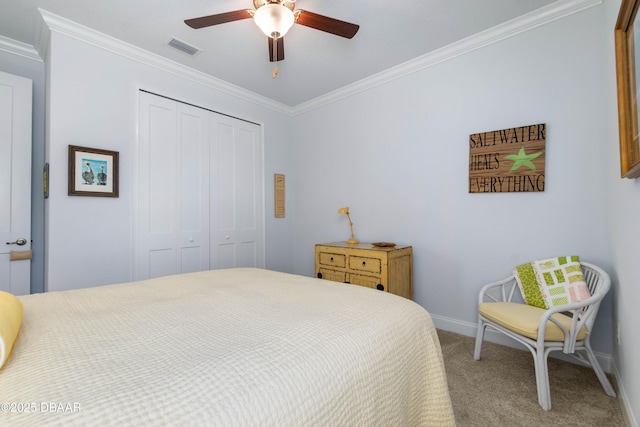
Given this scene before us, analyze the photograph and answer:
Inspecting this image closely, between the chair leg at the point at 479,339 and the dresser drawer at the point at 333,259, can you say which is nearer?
the chair leg at the point at 479,339

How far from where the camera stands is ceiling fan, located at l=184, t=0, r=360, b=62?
173 centimetres

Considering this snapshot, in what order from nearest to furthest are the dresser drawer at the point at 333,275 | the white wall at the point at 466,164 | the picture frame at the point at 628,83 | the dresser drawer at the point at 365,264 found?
the picture frame at the point at 628,83 → the white wall at the point at 466,164 → the dresser drawer at the point at 365,264 → the dresser drawer at the point at 333,275

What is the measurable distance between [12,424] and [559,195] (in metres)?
2.91

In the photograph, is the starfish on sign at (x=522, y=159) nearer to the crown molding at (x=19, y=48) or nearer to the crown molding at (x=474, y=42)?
the crown molding at (x=474, y=42)

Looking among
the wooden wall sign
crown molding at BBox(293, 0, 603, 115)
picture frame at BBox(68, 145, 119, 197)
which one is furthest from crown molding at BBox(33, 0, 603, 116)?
picture frame at BBox(68, 145, 119, 197)

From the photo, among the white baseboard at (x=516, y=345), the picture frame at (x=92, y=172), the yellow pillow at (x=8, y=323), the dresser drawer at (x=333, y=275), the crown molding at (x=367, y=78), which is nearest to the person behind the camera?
the yellow pillow at (x=8, y=323)

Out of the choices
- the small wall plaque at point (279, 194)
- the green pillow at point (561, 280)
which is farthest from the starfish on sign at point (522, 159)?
the small wall plaque at point (279, 194)

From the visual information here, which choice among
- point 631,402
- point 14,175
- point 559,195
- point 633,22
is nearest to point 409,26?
point 633,22

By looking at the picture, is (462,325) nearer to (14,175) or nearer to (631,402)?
(631,402)

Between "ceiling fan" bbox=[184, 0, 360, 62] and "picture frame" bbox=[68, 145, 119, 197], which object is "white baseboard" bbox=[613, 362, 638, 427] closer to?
"ceiling fan" bbox=[184, 0, 360, 62]

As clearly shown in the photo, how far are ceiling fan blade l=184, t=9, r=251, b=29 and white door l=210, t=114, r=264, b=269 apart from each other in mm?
1499

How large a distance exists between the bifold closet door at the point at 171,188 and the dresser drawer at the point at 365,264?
163cm

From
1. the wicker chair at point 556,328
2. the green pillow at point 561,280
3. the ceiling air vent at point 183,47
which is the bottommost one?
the wicker chair at point 556,328

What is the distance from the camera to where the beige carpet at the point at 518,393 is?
5.02 feet
